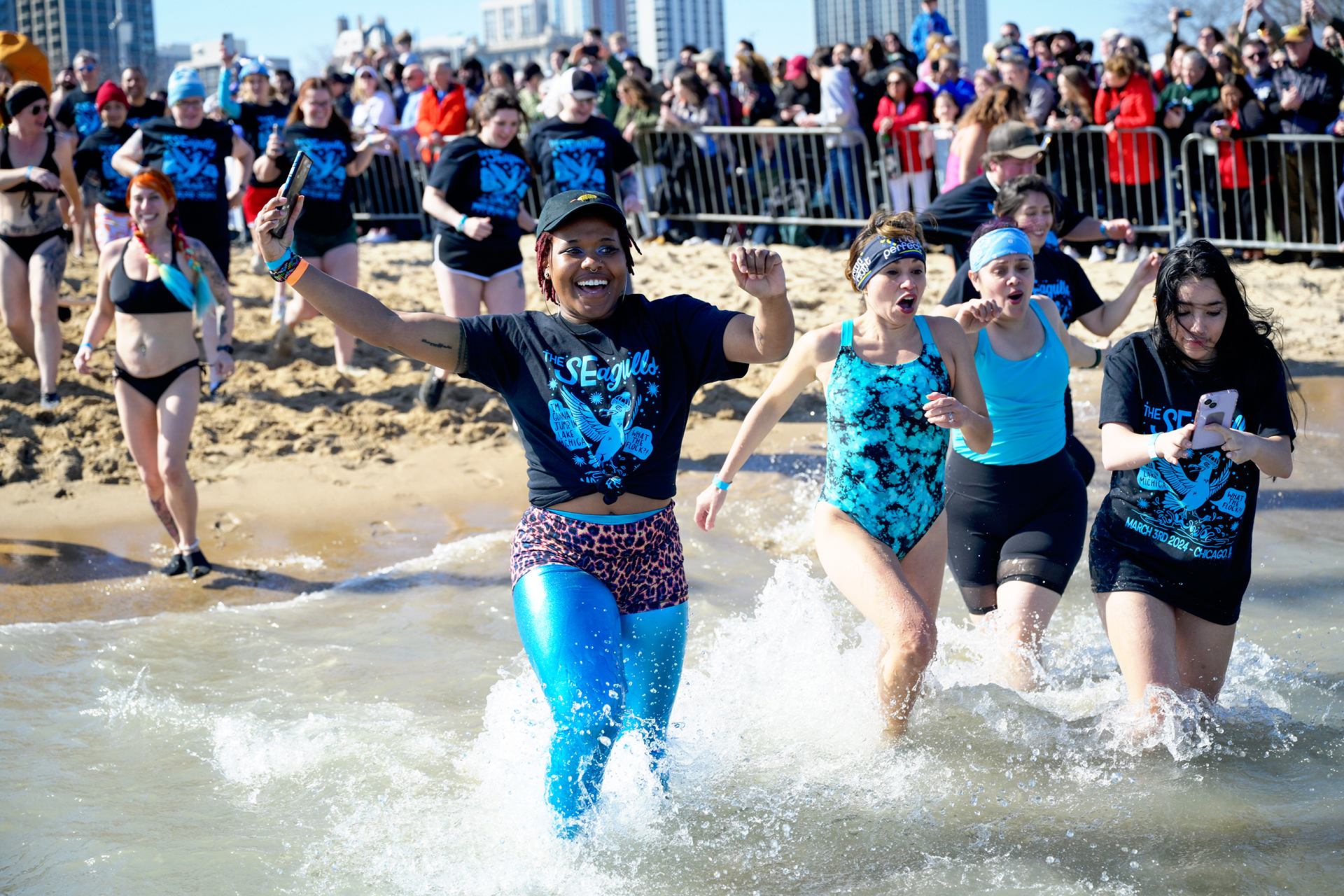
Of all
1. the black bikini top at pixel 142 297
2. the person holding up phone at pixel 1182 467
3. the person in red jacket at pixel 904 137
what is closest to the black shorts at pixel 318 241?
the black bikini top at pixel 142 297

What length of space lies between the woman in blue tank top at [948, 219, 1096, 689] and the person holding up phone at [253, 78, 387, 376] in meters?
5.96

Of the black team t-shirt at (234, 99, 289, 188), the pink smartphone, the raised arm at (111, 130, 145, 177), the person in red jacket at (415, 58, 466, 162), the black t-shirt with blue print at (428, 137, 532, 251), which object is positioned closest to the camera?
the pink smartphone

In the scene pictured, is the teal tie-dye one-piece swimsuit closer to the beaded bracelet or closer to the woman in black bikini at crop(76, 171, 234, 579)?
the beaded bracelet

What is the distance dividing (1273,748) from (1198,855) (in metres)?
0.86

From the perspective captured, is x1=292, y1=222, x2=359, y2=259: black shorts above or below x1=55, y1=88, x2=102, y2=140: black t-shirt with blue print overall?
below

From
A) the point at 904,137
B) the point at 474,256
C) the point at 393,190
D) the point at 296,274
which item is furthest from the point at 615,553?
the point at 393,190

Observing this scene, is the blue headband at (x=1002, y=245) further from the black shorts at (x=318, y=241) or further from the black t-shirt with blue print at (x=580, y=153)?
the black shorts at (x=318, y=241)

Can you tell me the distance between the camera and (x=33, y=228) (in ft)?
29.7

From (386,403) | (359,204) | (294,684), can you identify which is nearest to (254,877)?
(294,684)

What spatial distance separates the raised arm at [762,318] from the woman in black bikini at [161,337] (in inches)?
155

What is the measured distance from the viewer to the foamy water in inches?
149

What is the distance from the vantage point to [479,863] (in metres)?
3.80

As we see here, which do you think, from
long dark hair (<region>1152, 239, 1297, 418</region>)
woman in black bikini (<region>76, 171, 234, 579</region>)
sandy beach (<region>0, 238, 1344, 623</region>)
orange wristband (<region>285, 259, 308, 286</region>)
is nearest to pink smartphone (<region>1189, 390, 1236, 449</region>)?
long dark hair (<region>1152, 239, 1297, 418</region>)

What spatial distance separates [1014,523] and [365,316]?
2.52m
